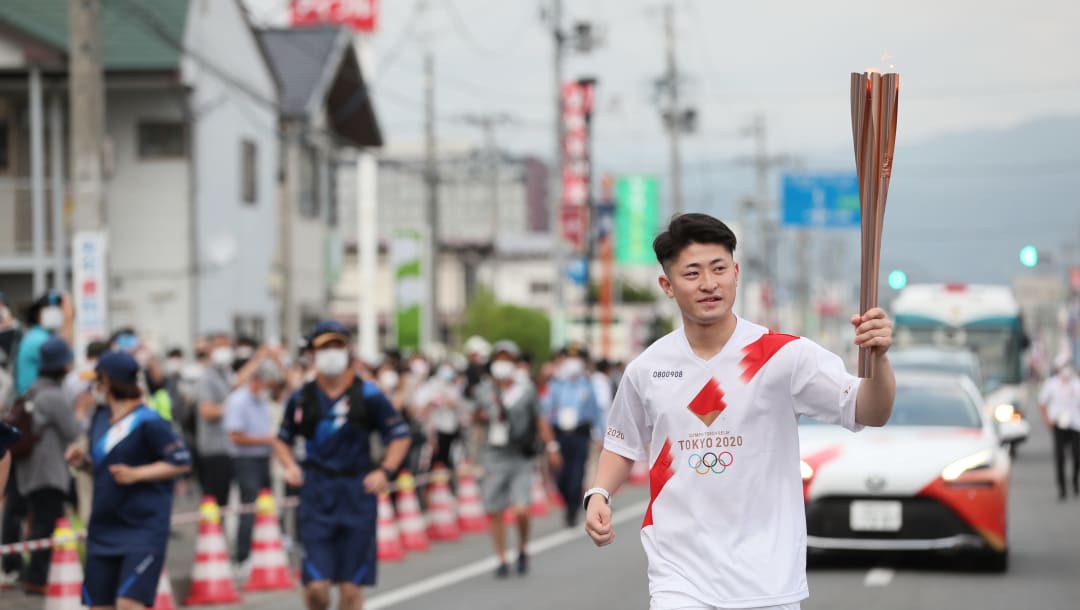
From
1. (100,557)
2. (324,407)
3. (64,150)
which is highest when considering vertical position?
(64,150)

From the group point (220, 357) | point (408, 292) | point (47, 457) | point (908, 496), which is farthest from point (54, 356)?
Answer: point (408, 292)

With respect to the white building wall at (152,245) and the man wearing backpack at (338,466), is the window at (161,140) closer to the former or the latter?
the white building wall at (152,245)

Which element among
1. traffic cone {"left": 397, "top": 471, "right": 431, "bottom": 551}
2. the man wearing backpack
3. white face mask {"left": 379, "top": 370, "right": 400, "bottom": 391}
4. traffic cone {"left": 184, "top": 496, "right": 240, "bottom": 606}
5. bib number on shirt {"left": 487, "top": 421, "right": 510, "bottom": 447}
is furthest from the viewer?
white face mask {"left": 379, "top": 370, "right": 400, "bottom": 391}

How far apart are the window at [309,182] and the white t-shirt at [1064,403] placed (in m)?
19.2

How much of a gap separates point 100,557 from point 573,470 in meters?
12.0

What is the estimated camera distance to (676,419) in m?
5.61

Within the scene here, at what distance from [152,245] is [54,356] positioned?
18697 millimetres

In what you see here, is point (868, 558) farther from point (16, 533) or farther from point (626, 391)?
point (626, 391)

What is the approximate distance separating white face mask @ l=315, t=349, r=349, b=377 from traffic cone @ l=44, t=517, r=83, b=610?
240cm

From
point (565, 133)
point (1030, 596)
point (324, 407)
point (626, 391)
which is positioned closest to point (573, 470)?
point (1030, 596)

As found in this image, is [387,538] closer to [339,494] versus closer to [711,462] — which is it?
[339,494]

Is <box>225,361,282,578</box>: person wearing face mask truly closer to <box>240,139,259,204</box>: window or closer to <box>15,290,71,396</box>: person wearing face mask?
<box>15,290,71,396</box>: person wearing face mask

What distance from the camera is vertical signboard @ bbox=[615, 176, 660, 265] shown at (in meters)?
60.4

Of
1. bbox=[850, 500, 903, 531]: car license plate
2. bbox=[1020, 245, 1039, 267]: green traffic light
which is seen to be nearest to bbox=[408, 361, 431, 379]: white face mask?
bbox=[1020, 245, 1039, 267]: green traffic light
